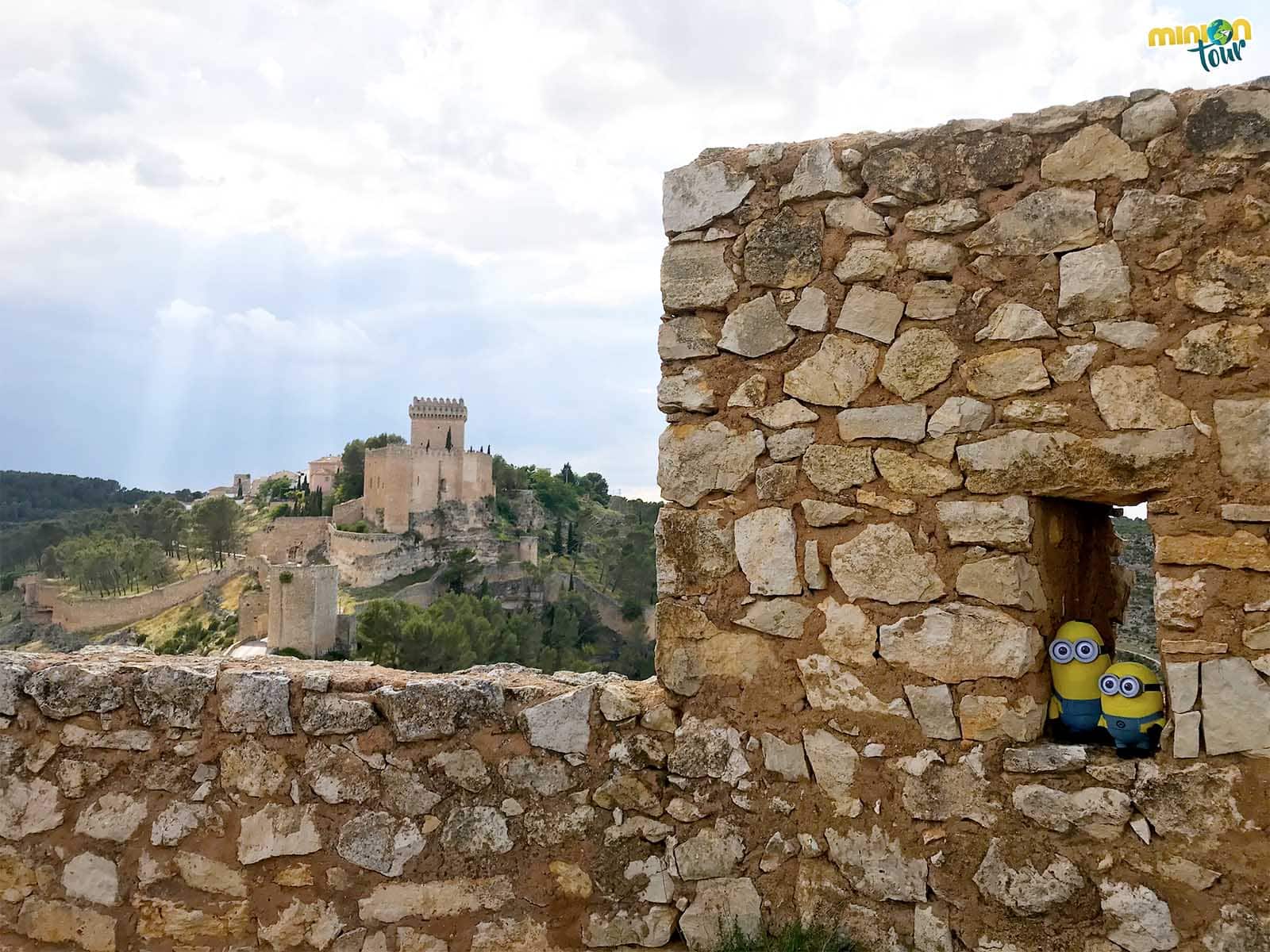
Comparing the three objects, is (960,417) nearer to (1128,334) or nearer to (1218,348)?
(1128,334)

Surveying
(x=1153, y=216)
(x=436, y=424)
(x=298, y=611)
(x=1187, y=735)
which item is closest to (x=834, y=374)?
(x=1153, y=216)

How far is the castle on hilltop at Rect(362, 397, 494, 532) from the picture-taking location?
62.0m

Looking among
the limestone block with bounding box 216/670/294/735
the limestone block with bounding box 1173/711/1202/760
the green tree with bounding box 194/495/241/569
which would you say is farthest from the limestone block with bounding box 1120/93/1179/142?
the green tree with bounding box 194/495/241/569

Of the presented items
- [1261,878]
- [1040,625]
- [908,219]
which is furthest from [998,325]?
[1261,878]

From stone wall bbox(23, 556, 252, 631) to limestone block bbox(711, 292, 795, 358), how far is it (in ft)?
174

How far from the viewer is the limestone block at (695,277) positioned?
2957 mm

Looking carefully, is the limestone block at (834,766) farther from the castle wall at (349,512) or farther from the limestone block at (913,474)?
the castle wall at (349,512)

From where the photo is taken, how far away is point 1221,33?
2.72 meters

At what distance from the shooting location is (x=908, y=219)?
271 centimetres

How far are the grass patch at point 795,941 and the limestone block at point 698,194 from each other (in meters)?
2.11

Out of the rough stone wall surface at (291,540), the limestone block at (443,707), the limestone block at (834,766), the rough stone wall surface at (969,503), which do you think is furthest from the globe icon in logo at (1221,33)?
the rough stone wall surface at (291,540)

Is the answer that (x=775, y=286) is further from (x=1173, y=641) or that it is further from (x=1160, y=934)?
(x=1160, y=934)

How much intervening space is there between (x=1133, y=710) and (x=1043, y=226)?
4.24ft

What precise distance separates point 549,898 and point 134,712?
4.92ft
